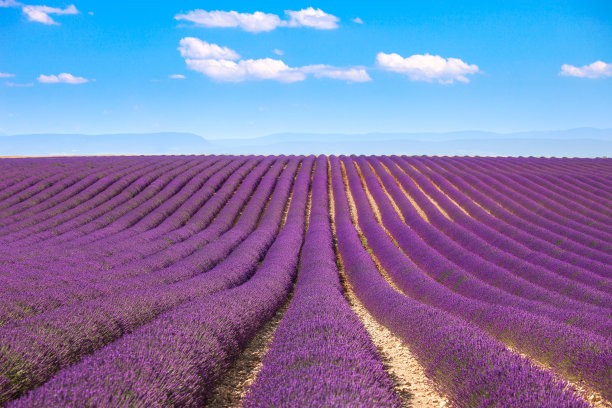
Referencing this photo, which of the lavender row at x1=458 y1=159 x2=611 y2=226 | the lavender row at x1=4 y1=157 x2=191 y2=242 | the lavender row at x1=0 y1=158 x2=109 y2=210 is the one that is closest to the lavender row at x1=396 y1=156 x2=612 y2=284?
the lavender row at x1=458 y1=159 x2=611 y2=226

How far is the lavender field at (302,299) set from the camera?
11.3 feet

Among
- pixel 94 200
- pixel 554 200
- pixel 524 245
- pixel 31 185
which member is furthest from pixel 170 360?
pixel 31 185

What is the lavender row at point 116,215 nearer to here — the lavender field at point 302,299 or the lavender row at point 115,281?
the lavender field at point 302,299

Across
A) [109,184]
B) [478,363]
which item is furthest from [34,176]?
[478,363]

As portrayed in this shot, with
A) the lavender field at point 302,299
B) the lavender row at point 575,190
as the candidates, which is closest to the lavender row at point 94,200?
the lavender field at point 302,299

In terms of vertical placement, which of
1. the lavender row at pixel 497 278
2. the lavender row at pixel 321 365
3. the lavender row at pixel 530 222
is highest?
the lavender row at pixel 321 365

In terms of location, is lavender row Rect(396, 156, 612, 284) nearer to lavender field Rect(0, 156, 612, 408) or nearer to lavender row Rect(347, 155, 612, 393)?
lavender field Rect(0, 156, 612, 408)

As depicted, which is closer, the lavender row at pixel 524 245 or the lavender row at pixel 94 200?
the lavender row at pixel 524 245

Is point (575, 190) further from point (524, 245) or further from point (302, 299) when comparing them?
point (302, 299)

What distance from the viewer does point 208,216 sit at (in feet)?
60.4

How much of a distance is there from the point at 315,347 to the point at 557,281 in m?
7.58

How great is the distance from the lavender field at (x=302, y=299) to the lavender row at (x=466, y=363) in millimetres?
22

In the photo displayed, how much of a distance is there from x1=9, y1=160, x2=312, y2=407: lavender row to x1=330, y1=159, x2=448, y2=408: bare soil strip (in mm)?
1760

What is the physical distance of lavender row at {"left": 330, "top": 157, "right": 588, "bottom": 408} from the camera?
10.9 ft
